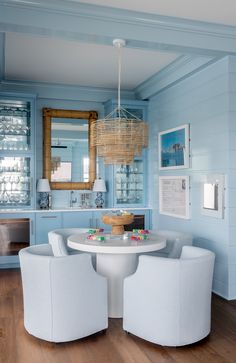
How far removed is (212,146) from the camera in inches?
161

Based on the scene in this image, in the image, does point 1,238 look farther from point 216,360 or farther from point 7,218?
point 216,360

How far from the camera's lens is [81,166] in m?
5.73

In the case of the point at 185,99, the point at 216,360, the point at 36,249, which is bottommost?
the point at 216,360

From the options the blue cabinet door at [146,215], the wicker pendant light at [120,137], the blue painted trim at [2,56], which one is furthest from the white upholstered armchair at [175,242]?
the blue painted trim at [2,56]

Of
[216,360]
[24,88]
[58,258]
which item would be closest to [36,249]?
[58,258]

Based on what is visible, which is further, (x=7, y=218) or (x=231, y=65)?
(x=7, y=218)

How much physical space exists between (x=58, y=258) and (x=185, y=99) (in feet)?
9.36

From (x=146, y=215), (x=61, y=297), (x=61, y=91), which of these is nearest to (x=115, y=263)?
(x=61, y=297)

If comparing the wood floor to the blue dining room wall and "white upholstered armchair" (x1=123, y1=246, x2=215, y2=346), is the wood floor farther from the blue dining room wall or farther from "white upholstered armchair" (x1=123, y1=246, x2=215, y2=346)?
the blue dining room wall

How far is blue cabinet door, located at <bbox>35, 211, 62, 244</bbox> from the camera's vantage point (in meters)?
5.12

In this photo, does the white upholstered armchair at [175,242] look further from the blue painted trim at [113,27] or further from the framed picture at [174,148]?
the blue painted trim at [113,27]

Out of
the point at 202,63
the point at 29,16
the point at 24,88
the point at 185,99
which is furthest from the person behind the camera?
the point at 24,88

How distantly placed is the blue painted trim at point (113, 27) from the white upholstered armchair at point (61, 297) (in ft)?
6.08

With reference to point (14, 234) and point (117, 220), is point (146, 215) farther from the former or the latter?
point (117, 220)
